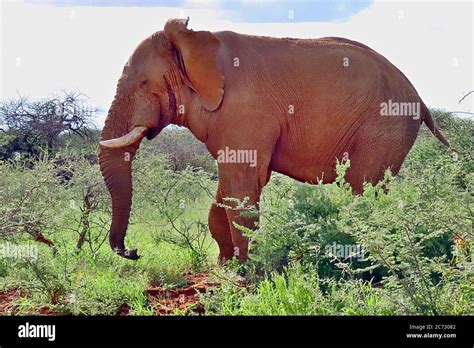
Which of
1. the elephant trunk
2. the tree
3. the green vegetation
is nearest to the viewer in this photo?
the green vegetation

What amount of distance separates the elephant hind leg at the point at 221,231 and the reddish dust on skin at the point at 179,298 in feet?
1.68

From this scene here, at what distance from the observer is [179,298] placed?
4.81 m

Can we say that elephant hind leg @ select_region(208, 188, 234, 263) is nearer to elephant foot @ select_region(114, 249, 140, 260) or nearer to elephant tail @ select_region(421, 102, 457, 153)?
elephant foot @ select_region(114, 249, 140, 260)

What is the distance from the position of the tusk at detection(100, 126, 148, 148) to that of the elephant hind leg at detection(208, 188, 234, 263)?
789mm

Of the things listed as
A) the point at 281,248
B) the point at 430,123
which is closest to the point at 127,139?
the point at 281,248

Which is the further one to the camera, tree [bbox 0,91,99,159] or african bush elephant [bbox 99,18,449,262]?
tree [bbox 0,91,99,159]

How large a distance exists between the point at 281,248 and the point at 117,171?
4.54 feet

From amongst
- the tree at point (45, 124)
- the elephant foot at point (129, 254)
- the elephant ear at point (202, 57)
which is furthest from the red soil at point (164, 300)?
the tree at point (45, 124)

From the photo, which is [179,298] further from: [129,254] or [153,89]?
[153,89]

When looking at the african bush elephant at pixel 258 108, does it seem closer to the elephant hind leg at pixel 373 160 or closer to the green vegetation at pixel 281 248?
the elephant hind leg at pixel 373 160

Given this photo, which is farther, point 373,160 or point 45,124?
point 45,124

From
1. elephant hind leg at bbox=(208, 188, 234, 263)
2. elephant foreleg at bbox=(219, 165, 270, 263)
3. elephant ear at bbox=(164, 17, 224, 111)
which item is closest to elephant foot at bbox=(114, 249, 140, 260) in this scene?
elephant foreleg at bbox=(219, 165, 270, 263)

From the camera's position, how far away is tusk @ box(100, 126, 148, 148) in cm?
543
